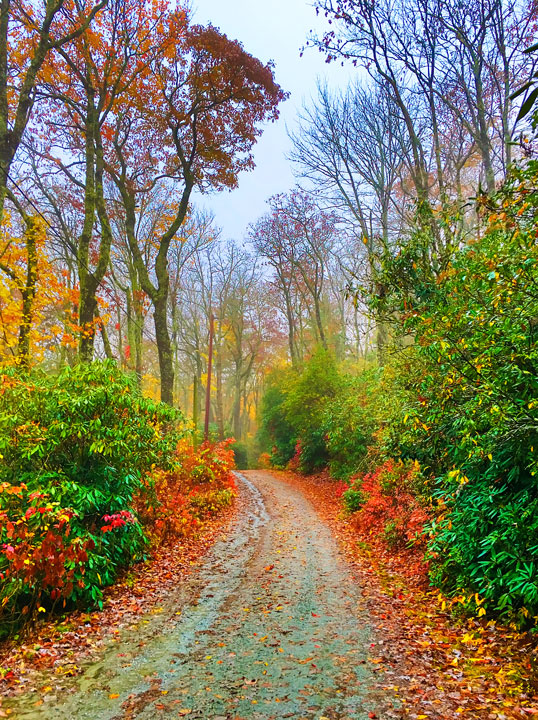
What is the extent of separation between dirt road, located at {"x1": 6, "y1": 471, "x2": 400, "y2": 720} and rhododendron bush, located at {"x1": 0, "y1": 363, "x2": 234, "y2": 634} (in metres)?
1.06

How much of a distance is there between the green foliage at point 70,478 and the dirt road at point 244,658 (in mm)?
1036

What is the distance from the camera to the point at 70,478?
5828mm

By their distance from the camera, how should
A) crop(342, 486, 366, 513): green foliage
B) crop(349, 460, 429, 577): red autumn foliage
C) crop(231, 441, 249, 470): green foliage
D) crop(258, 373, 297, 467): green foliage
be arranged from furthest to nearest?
1. crop(231, 441, 249, 470): green foliage
2. crop(258, 373, 297, 467): green foliage
3. crop(342, 486, 366, 513): green foliage
4. crop(349, 460, 429, 577): red autumn foliage

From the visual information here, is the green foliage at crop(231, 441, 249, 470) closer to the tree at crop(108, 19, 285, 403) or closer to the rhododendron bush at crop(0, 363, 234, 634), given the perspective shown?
the tree at crop(108, 19, 285, 403)

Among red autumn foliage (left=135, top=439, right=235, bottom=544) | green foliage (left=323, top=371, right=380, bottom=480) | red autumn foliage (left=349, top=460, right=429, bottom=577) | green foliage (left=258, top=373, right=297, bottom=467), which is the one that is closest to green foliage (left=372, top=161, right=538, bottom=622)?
red autumn foliage (left=349, top=460, right=429, bottom=577)

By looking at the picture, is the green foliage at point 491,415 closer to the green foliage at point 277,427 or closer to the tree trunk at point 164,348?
the tree trunk at point 164,348

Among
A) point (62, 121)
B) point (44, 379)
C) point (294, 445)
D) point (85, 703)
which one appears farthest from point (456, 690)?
point (294, 445)

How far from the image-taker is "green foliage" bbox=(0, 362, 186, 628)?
15.1ft

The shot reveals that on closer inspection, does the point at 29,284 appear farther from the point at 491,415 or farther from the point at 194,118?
the point at 491,415

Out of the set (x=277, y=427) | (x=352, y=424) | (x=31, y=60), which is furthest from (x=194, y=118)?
(x=277, y=427)

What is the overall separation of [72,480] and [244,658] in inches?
129

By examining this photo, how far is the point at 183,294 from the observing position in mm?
30984

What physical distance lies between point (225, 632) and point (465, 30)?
1247 cm

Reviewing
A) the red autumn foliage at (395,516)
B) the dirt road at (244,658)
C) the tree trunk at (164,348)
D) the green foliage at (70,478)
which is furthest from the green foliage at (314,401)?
the green foliage at (70,478)
